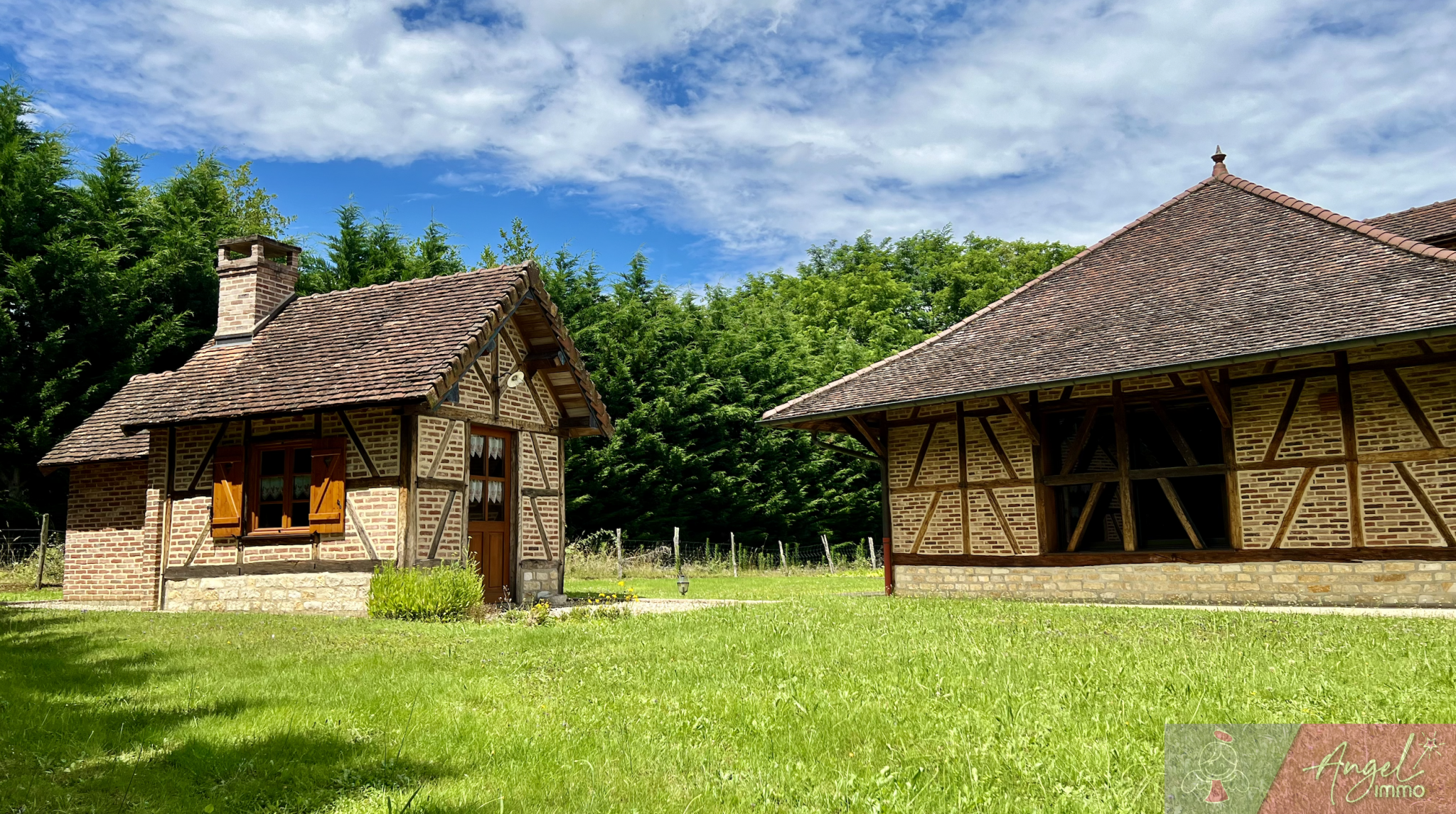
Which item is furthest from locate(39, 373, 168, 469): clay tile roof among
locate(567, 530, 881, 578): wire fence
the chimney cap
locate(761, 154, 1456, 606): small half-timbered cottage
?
locate(761, 154, 1456, 606): small half-timbered cottage

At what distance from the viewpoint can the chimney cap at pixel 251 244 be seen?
1706 cm

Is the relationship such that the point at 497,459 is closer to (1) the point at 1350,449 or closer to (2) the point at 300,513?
(2) the point at 300,513

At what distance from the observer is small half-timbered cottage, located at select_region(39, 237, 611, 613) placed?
13.8m

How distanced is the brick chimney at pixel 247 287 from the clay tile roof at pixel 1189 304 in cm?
887

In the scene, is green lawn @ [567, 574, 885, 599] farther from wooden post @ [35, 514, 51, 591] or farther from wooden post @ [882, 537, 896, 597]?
wooden post @ [35, 514, 51, 591]

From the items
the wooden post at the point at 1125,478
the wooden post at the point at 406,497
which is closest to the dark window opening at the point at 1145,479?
the wooden post at the point at 1125,478

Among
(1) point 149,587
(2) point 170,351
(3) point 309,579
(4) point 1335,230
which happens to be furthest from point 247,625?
(2) point 170,351

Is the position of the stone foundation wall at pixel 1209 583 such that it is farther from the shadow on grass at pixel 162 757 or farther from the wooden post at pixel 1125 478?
the shadow on grass at pixel 162 757

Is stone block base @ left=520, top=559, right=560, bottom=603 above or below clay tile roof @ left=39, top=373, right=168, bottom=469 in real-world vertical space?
below

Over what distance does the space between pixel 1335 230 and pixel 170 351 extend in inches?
1024

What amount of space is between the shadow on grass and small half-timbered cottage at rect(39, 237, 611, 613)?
664cm

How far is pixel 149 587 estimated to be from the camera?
50.1ft

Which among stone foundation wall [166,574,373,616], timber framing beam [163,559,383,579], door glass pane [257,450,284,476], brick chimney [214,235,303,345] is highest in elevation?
brick chimney [214,235,303,345]

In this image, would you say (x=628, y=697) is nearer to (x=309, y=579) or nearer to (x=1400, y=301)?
(x=309, y=579)
